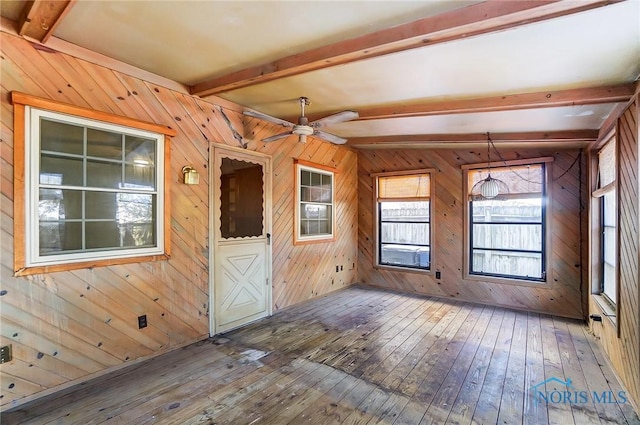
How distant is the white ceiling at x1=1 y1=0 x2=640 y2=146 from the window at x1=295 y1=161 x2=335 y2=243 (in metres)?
1.92

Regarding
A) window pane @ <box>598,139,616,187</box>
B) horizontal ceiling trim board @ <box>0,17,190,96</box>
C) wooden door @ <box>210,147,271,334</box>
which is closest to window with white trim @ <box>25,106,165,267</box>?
Result: horizontal ceiling trim board @ <box>0,17,190,96</box>

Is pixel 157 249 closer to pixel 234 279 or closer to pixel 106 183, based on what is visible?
pixel 106 183

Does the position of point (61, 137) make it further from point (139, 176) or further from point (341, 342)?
point (341, 342)

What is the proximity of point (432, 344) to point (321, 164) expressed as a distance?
11.1ft

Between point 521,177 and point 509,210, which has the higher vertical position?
point 521,177

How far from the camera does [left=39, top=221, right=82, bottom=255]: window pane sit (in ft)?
8.14

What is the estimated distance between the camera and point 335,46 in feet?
7.62

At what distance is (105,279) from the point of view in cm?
279

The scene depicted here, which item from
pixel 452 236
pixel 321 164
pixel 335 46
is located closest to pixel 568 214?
pixel 452 236

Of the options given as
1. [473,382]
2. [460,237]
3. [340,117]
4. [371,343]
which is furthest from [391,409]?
[460,237]

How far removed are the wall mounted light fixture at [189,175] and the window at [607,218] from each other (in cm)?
437

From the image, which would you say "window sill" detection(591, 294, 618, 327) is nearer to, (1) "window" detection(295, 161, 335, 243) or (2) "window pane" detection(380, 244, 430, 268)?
(2) "window pane" detection(380, 244, 430, 268)

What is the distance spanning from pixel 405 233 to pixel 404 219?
0.28m

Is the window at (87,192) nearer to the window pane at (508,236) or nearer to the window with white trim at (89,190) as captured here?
the window with white trim at (89,190)
